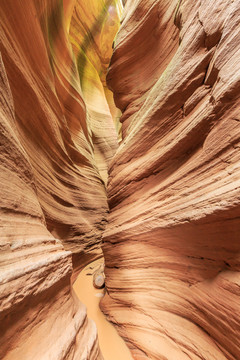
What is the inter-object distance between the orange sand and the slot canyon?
0.08 feet

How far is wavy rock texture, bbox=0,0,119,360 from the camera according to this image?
1.01 m

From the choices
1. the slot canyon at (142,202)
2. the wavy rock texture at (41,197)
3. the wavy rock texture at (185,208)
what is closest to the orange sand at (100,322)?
the slot canyon at (142,202)

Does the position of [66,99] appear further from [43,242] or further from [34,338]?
[34,338]

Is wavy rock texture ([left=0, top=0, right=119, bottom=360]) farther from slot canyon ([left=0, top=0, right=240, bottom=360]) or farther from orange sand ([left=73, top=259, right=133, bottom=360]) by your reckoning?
orange sand ([left=73, top=259, right=133, bottom=360])

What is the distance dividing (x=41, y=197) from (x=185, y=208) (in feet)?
8.23

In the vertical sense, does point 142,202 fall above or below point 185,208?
above

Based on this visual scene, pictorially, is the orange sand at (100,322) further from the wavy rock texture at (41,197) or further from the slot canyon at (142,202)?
the wavy rock texture at (41,197)

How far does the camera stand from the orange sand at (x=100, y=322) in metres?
1.94

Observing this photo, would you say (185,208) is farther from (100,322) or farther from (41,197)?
(41,197)

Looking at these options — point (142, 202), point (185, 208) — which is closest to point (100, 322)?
point (142, 202)

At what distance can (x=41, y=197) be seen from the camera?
307cm

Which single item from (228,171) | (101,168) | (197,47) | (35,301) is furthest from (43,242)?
(101,168)

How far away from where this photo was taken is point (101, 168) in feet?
26.9

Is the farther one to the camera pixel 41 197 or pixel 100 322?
pixel 41 197
